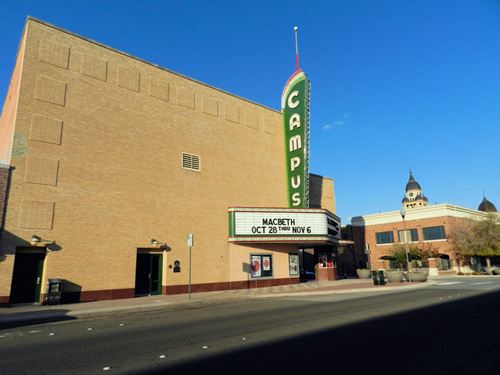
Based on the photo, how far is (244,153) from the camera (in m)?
29.7

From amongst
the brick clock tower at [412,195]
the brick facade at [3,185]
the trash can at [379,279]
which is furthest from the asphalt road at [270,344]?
the brick clock tower at [412,195]

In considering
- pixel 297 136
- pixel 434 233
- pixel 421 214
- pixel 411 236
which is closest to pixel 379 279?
pixel 297 136

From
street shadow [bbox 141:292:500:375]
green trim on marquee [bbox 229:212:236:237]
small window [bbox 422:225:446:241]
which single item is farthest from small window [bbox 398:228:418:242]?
street shadow [bbox 141:292:500:375]

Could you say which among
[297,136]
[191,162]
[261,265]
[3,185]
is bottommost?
[261,265]

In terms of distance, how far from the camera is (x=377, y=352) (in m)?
7.25

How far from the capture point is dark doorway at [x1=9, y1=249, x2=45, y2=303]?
17.8 m

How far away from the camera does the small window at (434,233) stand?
51500 mm

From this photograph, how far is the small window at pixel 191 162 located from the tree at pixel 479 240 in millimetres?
40395

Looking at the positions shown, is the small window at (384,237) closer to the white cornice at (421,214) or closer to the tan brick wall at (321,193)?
the white cornice at (421,214)

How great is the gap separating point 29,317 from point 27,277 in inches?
208

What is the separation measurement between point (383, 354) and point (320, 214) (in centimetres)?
2323

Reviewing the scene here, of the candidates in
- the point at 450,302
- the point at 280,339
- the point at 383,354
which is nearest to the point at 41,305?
the point at 280,339

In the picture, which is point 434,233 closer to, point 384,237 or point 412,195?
point 384,237

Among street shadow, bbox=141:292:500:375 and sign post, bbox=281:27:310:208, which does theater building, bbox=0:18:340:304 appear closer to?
sign post, bbox=281:27:310:208
